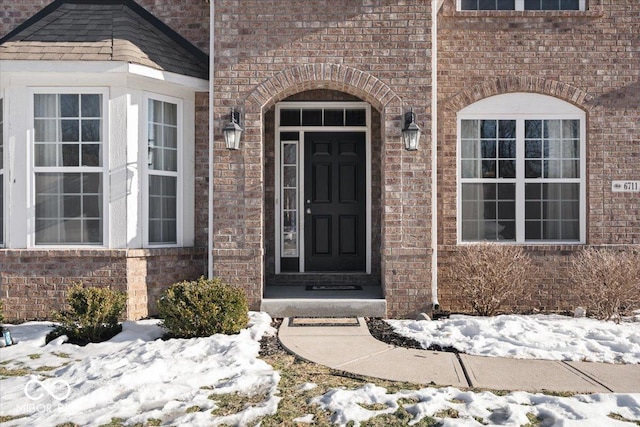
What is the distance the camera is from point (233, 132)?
24.0ft

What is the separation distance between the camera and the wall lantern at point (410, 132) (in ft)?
23.9

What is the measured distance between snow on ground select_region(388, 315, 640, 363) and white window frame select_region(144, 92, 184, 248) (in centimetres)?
340

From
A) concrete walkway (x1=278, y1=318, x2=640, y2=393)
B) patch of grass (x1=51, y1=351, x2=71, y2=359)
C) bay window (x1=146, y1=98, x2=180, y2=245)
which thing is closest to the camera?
concrete walkway (x1=278, y1=318, x2=640, y2=393)

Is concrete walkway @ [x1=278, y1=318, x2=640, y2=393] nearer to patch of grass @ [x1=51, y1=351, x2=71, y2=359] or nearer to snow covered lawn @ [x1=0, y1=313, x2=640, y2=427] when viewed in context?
snow covered lawn @ [x1=0, y1=313, x2=640, y2=427]

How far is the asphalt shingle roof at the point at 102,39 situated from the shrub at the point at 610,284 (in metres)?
5.94

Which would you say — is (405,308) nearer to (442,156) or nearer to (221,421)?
(442,156)

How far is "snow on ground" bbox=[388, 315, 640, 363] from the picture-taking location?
5617 mm

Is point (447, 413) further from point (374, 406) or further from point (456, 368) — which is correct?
point (456, 368)

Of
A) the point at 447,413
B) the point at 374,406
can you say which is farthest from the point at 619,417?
the point at 374,406

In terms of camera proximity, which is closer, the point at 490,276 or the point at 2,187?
the point at 490,276

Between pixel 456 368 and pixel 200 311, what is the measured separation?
2796 mm

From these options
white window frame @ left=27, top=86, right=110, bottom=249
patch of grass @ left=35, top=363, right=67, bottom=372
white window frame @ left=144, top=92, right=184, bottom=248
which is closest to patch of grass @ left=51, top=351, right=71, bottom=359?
patch of grass @ left=35, top=363, right=67, bottom=372

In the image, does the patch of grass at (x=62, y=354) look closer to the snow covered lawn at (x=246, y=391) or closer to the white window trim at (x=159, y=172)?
the snow covered lawn at (x=246, y=391)

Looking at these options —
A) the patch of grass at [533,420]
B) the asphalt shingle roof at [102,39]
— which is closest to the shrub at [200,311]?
the asphalt shingle roof at [102,39]
